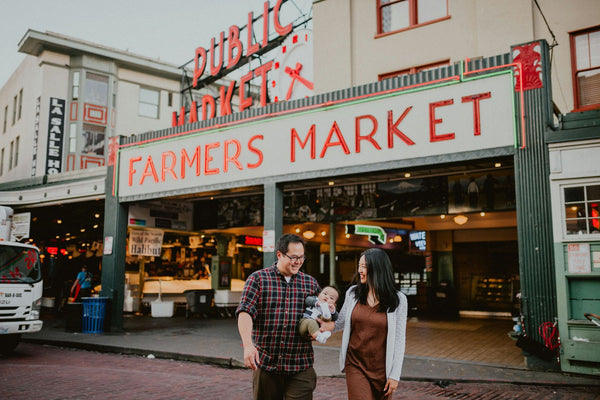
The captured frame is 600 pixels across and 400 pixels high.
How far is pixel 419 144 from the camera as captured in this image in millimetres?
11336

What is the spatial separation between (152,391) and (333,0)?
13.6 m

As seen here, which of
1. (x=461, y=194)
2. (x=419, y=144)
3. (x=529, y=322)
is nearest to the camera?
(x=529, y=322)

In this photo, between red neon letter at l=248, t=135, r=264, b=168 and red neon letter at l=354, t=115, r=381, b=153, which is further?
red neon letter at l=248, t=135, r=264, b=168

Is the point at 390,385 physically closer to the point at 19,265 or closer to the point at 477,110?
the point at 477,110

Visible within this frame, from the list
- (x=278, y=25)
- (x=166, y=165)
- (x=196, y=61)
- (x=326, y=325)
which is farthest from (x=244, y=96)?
(x=326, y=325)

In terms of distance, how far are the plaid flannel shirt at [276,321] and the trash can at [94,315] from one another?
41.1 ft

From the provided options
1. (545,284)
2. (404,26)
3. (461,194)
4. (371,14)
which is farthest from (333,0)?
(545,284)

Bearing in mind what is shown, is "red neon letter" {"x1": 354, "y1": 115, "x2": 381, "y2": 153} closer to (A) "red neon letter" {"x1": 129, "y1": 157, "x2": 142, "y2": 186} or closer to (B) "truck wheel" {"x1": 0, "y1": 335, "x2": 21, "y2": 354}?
(A) "red neon letter" {"x1": 129, "y1": 157, "x2": 142, "y2": 186}

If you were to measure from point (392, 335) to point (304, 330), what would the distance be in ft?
2.37

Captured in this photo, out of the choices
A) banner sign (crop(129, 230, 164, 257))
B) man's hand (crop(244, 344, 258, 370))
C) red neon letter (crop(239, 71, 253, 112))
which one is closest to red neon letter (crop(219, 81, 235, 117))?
red neon letter (crop(239, 71, 253, 112))

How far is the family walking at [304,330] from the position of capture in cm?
420

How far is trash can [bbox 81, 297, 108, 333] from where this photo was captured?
50.4 feet

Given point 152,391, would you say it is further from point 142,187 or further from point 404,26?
point 404,26

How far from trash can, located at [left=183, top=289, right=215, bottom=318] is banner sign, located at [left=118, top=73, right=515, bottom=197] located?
501 centimetres
